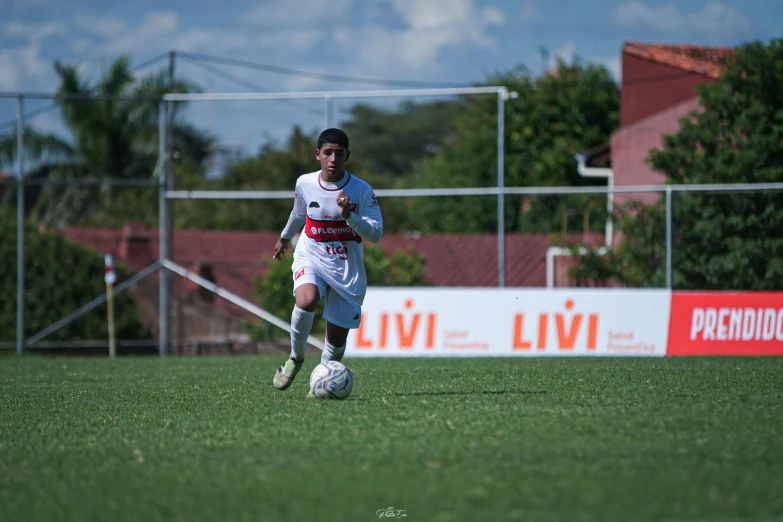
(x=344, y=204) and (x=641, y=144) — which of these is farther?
(x=641, y=144)

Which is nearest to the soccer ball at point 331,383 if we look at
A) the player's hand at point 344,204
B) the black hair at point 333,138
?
the player's hand at point 344,204

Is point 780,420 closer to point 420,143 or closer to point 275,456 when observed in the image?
point 275,456

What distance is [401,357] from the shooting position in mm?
16641

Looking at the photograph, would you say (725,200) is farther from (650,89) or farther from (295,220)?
(650,89)

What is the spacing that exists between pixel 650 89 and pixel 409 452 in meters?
24.3

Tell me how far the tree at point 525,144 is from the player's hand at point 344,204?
20.7m

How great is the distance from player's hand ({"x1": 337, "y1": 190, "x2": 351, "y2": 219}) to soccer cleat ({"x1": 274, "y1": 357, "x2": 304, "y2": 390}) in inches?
55.2

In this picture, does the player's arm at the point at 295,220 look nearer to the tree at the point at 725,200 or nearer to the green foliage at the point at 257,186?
the tree at the point at 725,200

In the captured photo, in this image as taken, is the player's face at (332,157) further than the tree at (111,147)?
No

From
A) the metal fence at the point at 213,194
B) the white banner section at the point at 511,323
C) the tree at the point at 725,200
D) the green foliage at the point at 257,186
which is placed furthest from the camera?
the green foliage at the point at 257,186

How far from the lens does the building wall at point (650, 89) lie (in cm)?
2698

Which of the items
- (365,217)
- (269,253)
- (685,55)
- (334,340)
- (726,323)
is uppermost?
(685,55)

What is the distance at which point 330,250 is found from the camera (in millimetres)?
8734

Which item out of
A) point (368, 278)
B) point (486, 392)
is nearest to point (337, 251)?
point (486, 392)
